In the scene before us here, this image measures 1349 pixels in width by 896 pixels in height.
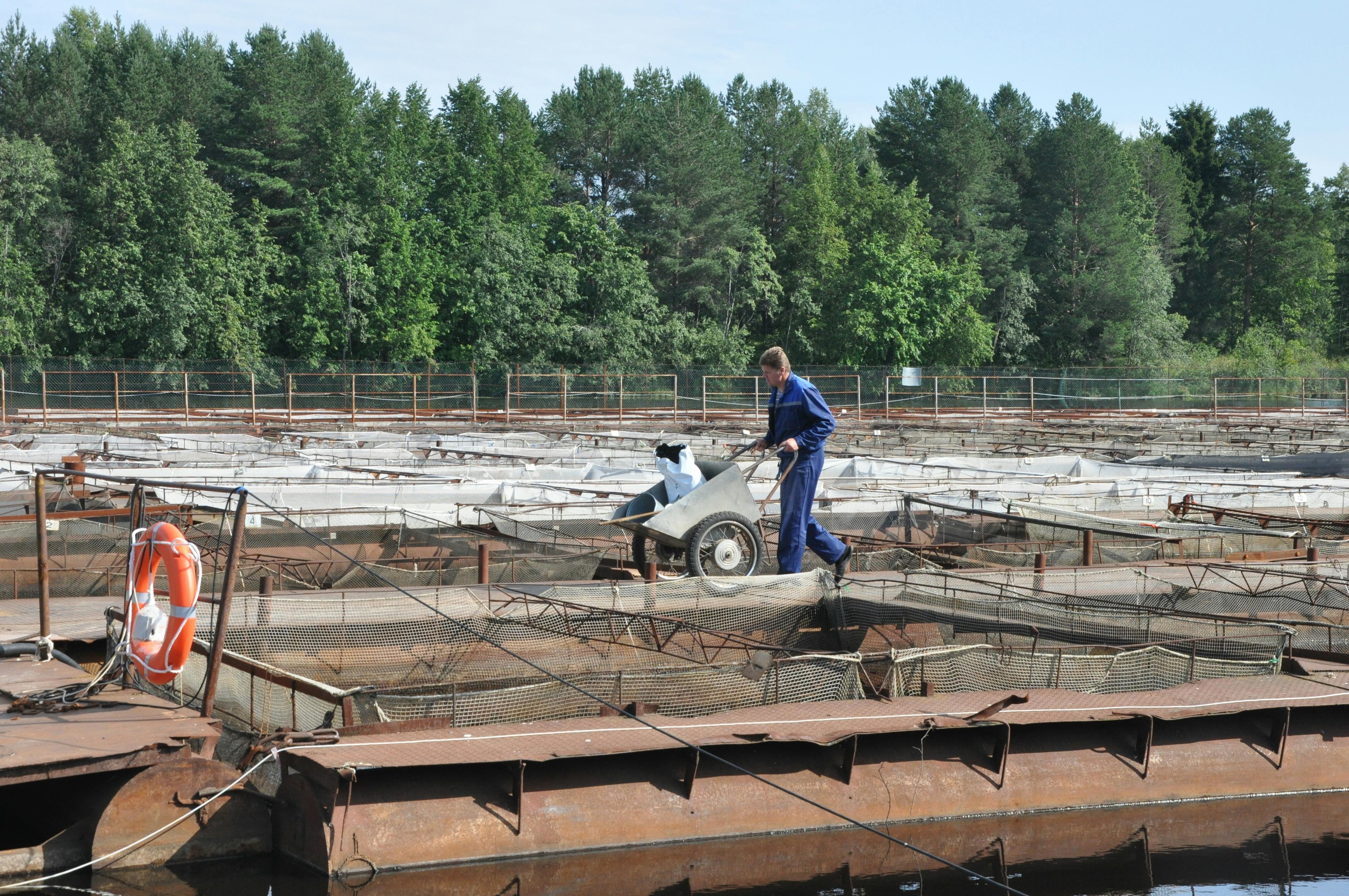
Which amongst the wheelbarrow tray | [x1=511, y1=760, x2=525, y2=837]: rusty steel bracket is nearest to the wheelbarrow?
the wheelbarrow tray

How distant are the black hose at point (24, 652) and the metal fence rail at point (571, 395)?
98.4ft

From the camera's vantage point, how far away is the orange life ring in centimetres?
866

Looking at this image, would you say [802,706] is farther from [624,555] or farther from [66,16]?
[66,16]

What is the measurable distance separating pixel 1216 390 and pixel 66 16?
6618cm

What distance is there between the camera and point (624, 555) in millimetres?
15719

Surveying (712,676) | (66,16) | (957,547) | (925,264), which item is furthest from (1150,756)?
(66,16)

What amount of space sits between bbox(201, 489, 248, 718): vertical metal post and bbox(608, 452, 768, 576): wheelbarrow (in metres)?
3.99

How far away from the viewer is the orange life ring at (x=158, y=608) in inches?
341

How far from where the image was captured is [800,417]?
1188 cm

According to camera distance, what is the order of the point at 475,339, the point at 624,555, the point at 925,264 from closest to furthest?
the point at 624,555 < the point at 475,339 < the point at 925,264

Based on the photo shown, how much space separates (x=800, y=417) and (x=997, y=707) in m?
3.18

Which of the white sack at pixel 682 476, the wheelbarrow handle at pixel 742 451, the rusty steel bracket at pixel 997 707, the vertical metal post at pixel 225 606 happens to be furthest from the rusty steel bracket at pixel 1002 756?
the vertical metal post at pixel 225 606

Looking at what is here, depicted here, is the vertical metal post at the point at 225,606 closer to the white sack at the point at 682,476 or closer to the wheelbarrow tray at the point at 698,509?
the wheelbarrow tray at the point at 698,509

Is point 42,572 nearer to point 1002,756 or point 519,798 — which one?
point 519,798
